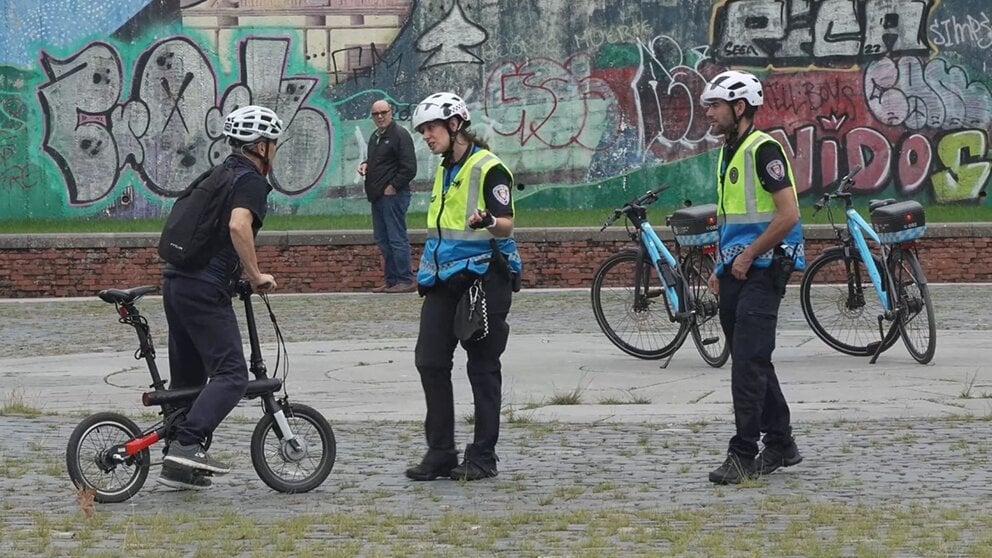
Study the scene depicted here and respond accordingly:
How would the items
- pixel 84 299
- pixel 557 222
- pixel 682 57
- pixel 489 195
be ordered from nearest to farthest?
pixel 489 195
pixel 84 299
pixel 557 222
pixel 682 57

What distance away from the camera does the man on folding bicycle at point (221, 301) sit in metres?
7.97

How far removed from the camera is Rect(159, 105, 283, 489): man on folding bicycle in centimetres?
797

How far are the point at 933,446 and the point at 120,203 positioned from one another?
18814mm

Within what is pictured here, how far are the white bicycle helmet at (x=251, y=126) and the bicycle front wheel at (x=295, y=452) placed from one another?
45.0 inches

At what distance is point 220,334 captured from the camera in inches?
317

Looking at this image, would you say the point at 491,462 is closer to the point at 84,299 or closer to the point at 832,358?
the point at 832,358

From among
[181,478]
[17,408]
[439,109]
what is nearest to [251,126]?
[439,109]

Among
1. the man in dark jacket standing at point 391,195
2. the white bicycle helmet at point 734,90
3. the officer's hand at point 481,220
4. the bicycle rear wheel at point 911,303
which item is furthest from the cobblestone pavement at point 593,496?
the man in dark jacket standing at point 391,195

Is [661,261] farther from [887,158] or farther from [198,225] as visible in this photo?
[887,158]

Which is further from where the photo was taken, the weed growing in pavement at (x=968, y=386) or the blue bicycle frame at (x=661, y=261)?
the blue bicycle frame at (x=661, y=261)

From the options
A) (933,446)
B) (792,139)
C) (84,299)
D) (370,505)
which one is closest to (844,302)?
(933,446)

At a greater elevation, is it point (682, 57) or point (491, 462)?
point (682, 57)

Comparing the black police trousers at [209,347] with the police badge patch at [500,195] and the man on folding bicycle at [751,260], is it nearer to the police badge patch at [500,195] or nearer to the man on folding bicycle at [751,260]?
the police badge patch at [500,195]

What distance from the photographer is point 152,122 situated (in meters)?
26.4
